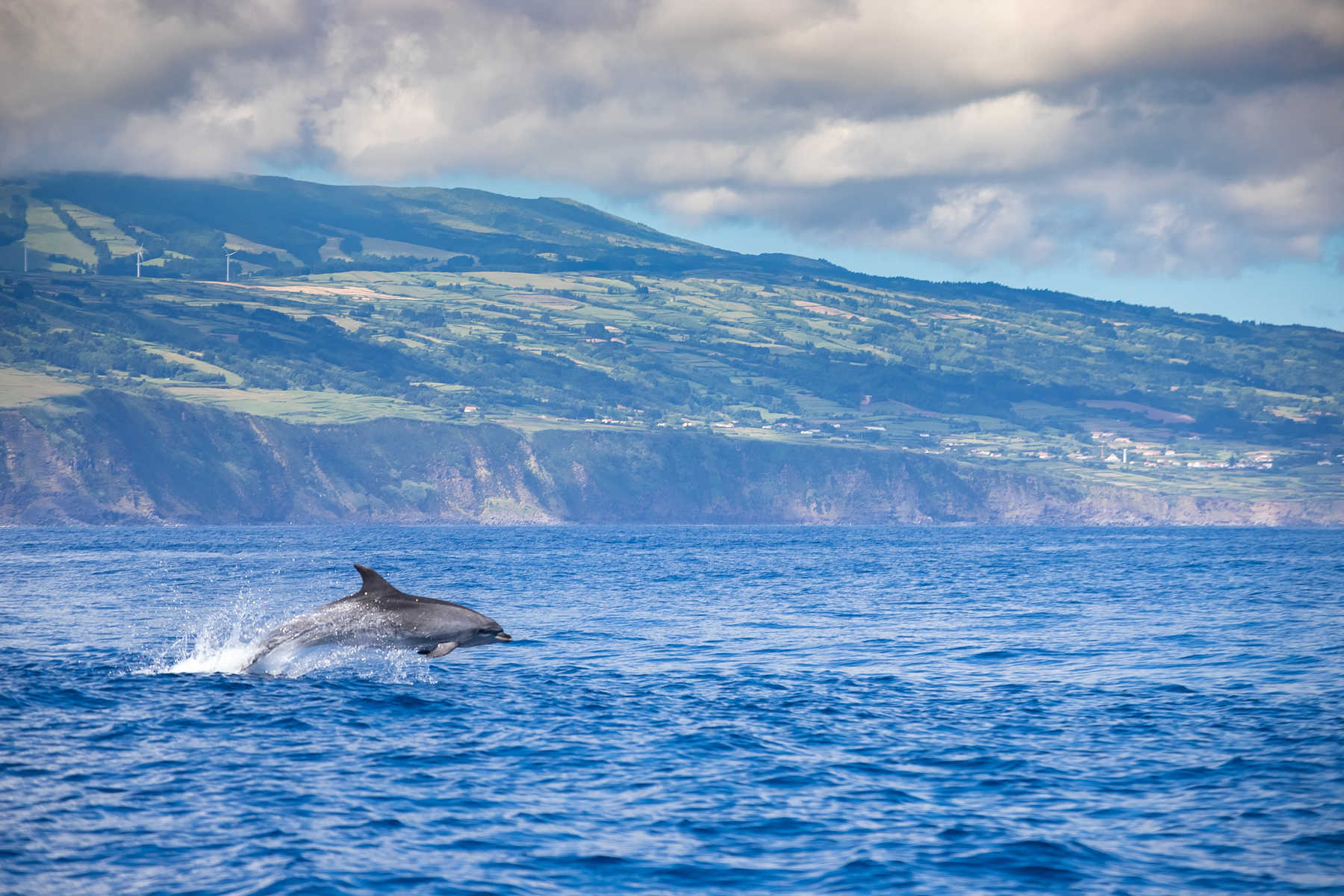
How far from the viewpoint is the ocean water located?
18.2m

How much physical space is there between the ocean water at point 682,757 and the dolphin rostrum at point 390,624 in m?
1.56

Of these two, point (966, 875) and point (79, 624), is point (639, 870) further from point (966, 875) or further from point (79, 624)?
point (79, 624)

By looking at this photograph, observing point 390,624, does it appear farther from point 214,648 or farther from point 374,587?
point 214,648

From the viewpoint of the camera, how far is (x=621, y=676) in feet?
117

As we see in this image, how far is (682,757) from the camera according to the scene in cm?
2489

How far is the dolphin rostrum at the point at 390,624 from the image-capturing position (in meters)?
29.5

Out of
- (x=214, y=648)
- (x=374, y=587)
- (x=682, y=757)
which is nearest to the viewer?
(x=682, y=757)

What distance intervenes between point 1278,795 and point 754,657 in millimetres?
20276

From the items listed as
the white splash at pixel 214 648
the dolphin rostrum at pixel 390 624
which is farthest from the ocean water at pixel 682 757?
the dolphin rostrum at pixel 390 624

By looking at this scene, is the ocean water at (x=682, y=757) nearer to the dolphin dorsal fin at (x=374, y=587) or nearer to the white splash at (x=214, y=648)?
the white splash at (x=214, y=648)

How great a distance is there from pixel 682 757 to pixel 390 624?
8.71 meters

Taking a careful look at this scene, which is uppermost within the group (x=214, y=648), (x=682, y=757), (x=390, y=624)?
(x=390, y=624)

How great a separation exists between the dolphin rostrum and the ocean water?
1.56 m

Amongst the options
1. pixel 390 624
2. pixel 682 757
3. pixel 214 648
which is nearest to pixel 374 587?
pixel 390 624
